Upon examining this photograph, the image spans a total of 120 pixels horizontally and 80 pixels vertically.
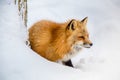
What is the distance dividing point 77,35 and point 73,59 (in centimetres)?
7

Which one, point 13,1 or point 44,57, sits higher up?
point 13,1

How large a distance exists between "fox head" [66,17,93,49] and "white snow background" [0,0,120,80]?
47mm

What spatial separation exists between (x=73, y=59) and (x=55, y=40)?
7cm

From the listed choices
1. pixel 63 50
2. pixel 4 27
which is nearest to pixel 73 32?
pixel 63 50

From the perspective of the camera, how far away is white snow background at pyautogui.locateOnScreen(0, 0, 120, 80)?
38.4 inches

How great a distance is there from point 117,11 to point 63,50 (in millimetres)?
234

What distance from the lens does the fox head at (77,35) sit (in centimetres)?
102

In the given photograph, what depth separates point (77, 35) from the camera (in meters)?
1.03

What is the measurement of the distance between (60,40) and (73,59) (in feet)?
0.20

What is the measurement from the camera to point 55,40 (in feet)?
3.39

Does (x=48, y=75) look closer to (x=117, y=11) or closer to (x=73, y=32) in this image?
(x=73, y=32)

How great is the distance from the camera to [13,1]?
1.05 m

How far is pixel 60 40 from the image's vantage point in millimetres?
1033

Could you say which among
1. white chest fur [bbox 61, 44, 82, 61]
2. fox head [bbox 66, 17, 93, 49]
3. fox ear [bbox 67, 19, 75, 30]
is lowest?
white chest fur [bbox 61, 44, 82, 61]
